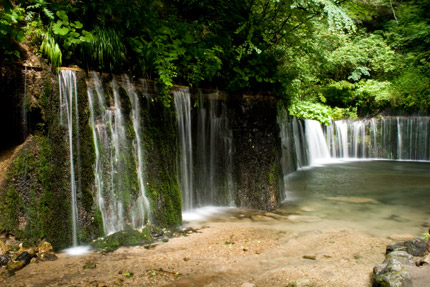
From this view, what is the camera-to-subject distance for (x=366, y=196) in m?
8.68

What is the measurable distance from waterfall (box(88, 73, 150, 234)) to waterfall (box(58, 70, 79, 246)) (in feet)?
0.81

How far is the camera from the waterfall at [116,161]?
16.4 feet

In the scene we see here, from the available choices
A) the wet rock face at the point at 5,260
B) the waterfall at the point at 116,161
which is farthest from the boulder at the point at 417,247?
the wet rock face at the point at 5,260

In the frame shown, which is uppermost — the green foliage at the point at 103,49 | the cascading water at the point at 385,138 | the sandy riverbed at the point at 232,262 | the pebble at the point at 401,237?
the green foliage at the point at 103,49

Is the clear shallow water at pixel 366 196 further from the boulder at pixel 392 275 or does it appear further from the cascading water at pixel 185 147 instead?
the boulder at pixel 392 275

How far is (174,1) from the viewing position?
322 inches

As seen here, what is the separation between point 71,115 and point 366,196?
733cm

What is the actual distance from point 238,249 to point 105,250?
1.80 m

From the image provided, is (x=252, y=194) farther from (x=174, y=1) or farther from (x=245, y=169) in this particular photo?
(x=174, y=1)

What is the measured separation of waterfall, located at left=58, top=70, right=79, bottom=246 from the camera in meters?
4.67

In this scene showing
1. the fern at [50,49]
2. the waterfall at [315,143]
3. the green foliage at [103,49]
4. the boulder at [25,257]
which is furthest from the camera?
the waterfall at [315,143]

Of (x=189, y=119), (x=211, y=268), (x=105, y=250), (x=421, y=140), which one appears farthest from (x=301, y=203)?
(x=421, y=140)

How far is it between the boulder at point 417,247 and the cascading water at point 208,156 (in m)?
3.68

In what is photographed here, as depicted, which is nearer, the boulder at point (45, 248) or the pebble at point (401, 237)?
the boulder at point (45, 248)
